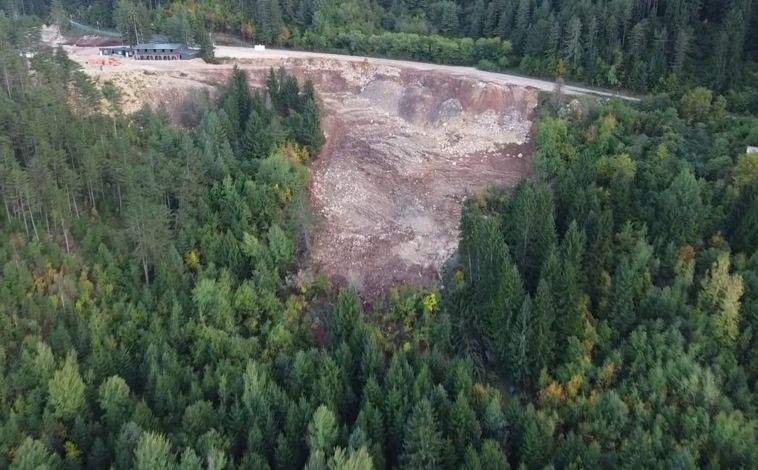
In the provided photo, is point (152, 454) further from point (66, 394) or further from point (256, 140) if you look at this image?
point (256, 140)

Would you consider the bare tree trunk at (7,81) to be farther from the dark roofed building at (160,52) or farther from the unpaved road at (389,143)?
the dark roofed building at (160,52)

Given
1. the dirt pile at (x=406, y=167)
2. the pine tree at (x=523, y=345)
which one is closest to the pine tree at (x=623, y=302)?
the pine tree at (x=523, y=345)

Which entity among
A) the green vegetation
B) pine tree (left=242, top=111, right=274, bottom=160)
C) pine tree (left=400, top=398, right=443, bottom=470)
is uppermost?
the green vegetation

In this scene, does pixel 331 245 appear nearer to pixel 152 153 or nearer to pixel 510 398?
pixel 152 153

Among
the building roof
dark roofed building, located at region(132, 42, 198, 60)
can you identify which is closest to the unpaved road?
dark roofed building, located at region(132, 42, 198, 60)

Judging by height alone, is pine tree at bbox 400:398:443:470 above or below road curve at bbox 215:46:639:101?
below

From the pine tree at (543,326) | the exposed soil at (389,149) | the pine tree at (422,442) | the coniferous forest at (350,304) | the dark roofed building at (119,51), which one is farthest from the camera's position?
the dark roofed building at (119,51)

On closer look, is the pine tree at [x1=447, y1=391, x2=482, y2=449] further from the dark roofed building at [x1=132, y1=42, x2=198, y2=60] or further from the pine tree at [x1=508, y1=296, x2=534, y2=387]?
the dark roofed building at [x1=132, y1=42, x2=198, y2=60]
